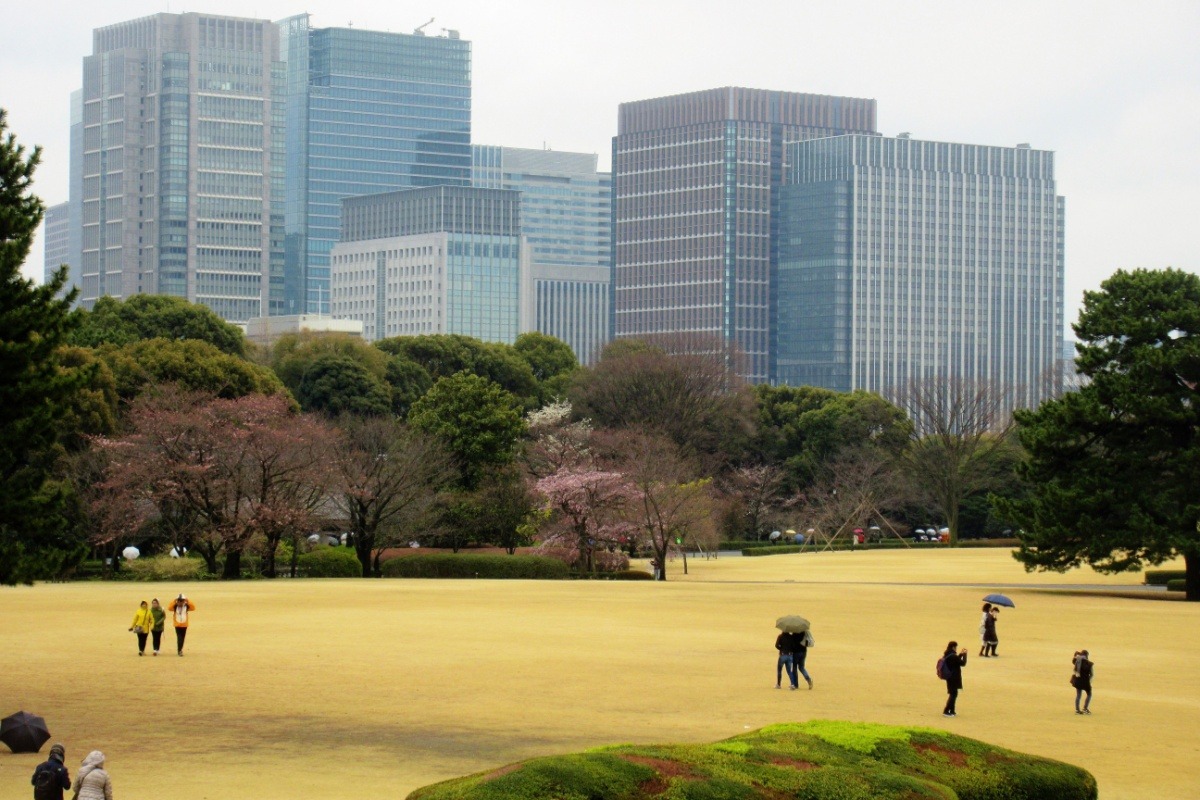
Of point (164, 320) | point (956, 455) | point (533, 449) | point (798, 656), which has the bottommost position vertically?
point (798, 656)

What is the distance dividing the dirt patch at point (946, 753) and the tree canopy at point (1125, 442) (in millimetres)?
39626

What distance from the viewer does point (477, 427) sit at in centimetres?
7788

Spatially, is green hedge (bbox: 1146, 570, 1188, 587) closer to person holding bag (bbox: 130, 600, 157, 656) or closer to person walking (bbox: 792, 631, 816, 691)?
person walking (bbox: 792, 631, 816, 691)

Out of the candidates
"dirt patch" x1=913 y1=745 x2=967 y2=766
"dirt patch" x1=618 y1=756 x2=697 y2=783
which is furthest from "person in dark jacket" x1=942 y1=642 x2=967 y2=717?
"dirt patch" x1=618 y1=756 x2=697 y2=783

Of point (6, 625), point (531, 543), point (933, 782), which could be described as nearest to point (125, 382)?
point (531, 543)

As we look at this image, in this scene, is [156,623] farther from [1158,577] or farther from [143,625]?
[1158,577]

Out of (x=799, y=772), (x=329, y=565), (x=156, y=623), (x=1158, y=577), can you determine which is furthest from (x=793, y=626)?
(x=329, y=565)

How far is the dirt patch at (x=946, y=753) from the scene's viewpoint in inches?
632

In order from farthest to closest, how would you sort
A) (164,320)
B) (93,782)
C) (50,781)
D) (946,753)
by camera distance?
(164,320), (946,753), (50,781), (93,782)

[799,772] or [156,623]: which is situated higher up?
[799,772]

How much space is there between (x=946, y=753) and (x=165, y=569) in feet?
171

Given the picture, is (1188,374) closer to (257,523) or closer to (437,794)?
(257,523)

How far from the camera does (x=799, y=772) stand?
14352 millimetres

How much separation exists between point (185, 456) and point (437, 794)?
176 feet
